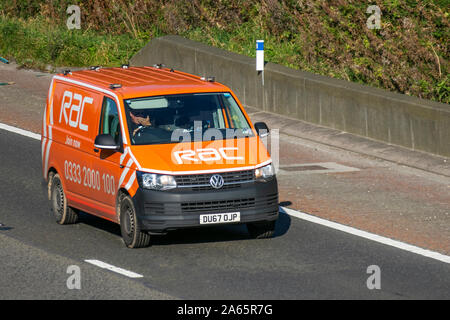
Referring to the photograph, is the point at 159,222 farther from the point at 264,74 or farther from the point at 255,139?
the point at 264,74

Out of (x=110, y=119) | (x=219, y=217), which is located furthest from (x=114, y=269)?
(x=110, y=119)

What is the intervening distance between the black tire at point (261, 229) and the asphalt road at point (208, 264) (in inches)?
4.1

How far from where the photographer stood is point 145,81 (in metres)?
13.5

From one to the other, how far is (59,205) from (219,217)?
2.90 metres

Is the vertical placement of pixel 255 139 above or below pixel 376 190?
above

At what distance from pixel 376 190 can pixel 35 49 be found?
38.8 feet

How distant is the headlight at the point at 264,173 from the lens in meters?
12.3

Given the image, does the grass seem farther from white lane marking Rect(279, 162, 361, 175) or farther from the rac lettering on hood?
the rac lettering on hood

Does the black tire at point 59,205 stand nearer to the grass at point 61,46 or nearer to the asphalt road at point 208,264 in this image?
the asphalt road at point 208,264

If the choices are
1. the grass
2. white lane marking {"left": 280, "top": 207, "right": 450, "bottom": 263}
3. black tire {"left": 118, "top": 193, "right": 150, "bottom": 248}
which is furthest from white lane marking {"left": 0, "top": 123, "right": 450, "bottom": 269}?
the grass

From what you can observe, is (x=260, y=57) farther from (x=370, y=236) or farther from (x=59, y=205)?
(x=370, y=236)

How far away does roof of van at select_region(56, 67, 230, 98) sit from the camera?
13.0 m

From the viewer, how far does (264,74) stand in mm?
20969
